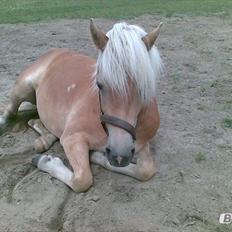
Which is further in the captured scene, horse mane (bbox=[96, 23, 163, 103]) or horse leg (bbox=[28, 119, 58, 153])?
horse leg (bbox=[28, 119, 58, 153])

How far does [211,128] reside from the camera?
5020 mm

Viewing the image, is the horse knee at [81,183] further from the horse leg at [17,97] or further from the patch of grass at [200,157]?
the horse leg at [17,97]

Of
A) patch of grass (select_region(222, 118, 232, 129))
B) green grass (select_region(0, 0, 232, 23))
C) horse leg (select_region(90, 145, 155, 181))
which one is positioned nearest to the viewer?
horse leg (select_region(90, 145, 155, 181))

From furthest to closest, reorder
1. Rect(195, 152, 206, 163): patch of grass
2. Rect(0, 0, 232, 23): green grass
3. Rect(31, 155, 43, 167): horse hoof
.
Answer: Rect(0, 0, 232, 23): green grass
Rect(195, 152, 206, 163): patch of grass
Rect(31, 155, 43, 167): horse hoof

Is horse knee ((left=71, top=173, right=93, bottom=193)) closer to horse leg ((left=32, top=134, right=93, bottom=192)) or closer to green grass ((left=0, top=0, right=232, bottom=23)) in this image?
horse leg ((left=32, top=134, right=93, bottom=192))

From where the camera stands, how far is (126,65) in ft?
11.3

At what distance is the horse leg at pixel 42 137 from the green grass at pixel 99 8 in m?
4.94

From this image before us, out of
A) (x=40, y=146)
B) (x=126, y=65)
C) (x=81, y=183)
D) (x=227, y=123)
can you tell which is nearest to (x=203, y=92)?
(x=227, y=123)

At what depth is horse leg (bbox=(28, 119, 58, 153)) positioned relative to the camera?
4.56 m

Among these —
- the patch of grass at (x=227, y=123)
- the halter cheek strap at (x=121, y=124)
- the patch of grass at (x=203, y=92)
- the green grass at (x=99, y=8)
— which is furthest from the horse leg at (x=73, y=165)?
the green grass at (x=99, y=8)

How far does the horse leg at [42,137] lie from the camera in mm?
4562

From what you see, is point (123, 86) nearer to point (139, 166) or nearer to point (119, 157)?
point (119, 157)
